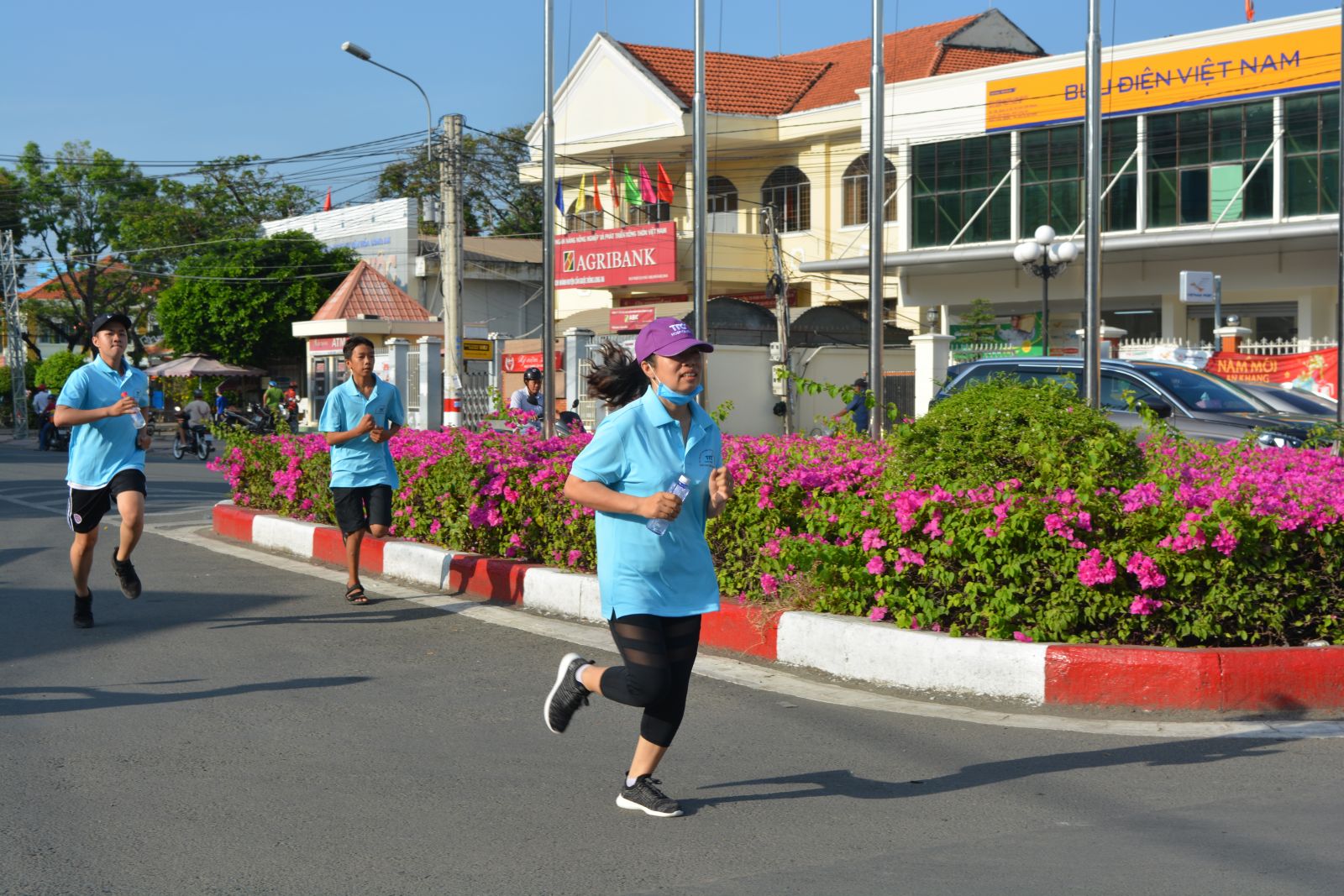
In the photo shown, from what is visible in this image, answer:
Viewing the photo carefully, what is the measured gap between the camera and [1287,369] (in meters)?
21.0

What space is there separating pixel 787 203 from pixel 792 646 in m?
29.9

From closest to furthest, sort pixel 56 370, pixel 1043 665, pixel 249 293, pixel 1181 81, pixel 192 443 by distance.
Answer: pixel 1043 665, pixel 1181 81, pixel 192 443, pixel 56 370, pixel 249 293

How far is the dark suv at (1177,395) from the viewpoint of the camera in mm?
12344

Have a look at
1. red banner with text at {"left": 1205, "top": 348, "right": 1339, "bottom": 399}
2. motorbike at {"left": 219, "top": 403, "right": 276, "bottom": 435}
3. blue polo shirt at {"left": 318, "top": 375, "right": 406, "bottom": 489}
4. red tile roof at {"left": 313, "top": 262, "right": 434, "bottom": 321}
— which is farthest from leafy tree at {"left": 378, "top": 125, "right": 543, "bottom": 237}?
blue polo shirt at {"left": 318, "top": 375, "right": 406, "bottom": 489}

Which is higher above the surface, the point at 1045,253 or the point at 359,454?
the point at 1045,253

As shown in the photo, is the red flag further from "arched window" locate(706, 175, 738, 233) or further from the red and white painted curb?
the red and white painted curb

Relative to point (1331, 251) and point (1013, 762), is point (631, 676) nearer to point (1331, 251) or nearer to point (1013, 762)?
point (1013, 762)

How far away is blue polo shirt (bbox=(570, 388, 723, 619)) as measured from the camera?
4.77 metres

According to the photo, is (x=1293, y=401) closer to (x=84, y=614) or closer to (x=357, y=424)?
(x=357, y=424)

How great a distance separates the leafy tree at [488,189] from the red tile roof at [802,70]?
911cm

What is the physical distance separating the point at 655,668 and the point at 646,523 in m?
0.49

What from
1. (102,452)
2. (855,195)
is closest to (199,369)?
(855,195)

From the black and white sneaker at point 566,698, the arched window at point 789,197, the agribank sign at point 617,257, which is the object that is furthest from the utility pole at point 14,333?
the black and white sneaker at point 566,698

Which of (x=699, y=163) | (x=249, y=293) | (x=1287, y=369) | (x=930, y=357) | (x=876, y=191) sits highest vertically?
(x=249, y=293)
